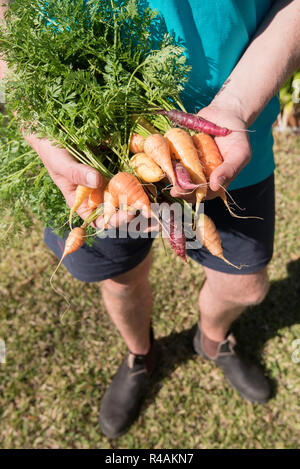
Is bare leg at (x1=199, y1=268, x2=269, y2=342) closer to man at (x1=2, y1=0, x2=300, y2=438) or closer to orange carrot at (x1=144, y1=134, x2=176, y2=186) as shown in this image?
man at (x1=2, y1=0, x2=300, y2=438)

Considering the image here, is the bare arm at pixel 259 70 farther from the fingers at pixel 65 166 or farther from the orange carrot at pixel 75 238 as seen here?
the orange carrot at pixel 75 238

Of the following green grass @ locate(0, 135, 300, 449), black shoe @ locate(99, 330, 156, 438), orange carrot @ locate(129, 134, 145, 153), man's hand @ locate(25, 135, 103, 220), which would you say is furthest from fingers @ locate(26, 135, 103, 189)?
black shoe @ locate(99, 330, 156, 438)

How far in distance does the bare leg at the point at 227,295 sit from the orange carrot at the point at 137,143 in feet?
2.88

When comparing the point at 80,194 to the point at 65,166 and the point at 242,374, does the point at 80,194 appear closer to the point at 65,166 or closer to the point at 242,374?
the point at 65,166

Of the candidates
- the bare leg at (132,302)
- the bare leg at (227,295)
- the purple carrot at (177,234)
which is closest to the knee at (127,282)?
the bare leg at (132,302)

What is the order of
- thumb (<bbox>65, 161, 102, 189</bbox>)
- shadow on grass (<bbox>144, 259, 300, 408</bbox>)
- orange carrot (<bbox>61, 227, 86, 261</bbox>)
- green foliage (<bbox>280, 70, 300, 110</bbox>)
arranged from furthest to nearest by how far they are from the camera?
green foliage (<bbox>280, 70, 300, 110</bbox>), shadow on grass (<bbox>144, 259, 300, 408</bbox>), orange carrot (<bbox>61, 227, 86, 261</bbox>), thumb (<bbox>65, 161, 102, 189</bbox>)

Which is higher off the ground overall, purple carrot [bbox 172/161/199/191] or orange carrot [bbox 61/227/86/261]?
purple carrot [bbox 172/161/199/191]

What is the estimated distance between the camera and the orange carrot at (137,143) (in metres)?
1.32

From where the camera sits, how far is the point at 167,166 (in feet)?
4.03

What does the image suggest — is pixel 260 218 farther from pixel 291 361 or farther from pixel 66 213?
pixel 291 361

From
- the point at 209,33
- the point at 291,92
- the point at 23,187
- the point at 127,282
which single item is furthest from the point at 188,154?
the point at 291,92

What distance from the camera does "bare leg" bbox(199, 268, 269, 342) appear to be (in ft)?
6.39

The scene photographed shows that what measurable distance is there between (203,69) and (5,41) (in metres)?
0.68
